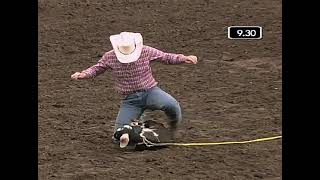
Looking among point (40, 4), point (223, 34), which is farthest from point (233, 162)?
point (40, 4)

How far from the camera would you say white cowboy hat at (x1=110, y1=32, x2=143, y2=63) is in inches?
250

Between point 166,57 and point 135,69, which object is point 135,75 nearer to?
point 135,69

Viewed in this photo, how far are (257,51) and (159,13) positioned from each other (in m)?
2.69

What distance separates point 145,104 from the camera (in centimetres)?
643

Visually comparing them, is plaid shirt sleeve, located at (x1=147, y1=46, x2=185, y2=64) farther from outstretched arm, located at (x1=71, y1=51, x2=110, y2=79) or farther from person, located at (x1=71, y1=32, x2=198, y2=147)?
outstretched arm, located at (x1=71, y1=51, x2=110, y2=79)

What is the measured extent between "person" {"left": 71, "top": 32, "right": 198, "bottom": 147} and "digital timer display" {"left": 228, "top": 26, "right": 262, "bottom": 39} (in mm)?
4104

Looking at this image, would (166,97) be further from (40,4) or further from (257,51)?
(40,4)

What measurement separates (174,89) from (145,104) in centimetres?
179

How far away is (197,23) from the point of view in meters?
11.4

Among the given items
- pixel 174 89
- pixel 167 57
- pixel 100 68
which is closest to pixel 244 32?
pixel 174 89

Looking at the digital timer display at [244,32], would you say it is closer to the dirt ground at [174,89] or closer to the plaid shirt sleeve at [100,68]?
the dirt ground at [174,89]

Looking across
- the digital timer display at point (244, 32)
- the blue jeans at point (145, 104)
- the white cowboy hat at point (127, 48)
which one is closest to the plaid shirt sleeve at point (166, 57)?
the white cowboy hat at point (127, 48)

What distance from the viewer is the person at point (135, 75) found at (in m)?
6.37

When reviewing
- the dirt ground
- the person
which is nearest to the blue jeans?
the person
